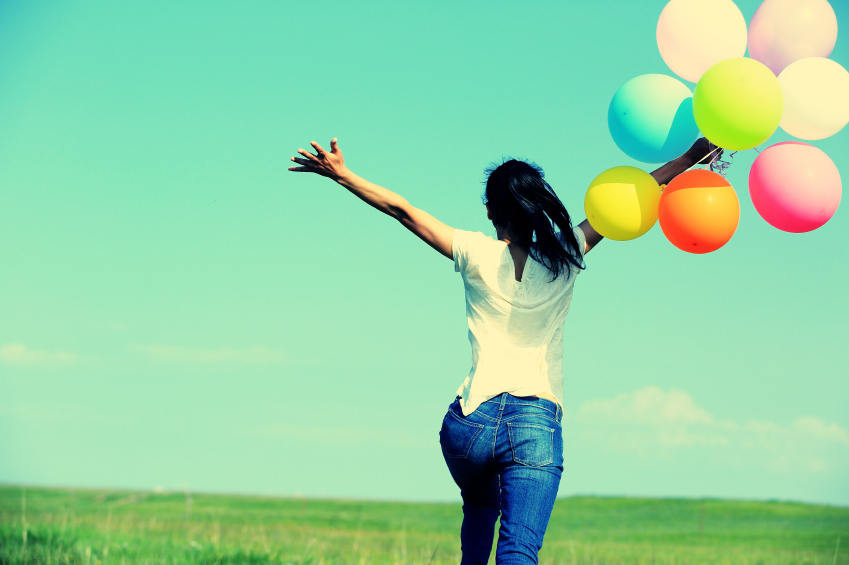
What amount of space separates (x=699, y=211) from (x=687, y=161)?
1.65 feet

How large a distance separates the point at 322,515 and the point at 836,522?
42.8 ft

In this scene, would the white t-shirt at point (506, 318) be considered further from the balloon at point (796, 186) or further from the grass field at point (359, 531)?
the grass field at point (359, 531)

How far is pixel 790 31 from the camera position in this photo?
12.7ft

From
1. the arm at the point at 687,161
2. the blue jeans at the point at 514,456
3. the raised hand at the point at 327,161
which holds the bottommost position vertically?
the blue jeans at the point at 514,456

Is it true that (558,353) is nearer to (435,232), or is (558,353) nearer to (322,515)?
(435,232)

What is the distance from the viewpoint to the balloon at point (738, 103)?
11.1 ft

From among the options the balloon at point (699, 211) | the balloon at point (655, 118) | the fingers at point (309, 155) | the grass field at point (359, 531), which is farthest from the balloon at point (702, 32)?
the grass field at point (359, 531)

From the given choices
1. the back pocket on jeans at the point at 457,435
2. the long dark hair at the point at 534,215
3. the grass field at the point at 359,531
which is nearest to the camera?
the back pocket on jeans at the point at 457,435

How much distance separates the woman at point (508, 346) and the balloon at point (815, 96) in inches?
56.1

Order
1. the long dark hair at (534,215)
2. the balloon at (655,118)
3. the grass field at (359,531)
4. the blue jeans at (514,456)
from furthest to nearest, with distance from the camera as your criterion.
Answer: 1. the grass field at (359,531)
2. the balloon at (655,118)
3. the long dark hair at (534,215)
4. the blue jeans at (514,456)

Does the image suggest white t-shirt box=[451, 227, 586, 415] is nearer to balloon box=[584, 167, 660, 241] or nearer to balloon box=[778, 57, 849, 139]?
balloon box=[584, 167, 660, 241]

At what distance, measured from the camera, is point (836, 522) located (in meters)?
17.5

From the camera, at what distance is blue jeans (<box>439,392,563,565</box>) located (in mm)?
2898

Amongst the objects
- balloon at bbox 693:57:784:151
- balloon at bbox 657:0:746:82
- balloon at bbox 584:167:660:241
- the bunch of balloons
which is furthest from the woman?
balloon at bbox 657:0:746:82
